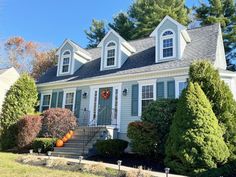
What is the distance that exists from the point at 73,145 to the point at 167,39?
25.8 feet

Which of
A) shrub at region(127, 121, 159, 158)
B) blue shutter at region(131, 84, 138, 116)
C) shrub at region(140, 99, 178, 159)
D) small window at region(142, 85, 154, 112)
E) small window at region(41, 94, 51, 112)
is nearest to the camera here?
shrub at region(127, 121, 159, 158)

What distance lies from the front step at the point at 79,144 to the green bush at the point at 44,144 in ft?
1.23

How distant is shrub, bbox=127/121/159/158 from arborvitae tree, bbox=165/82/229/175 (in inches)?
51.7

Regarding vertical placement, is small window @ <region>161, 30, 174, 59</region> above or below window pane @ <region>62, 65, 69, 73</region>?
above

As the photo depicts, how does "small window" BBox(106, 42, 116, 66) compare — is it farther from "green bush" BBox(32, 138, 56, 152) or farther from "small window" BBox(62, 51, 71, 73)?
"green bush" BBox(32, 138, 56, 152)

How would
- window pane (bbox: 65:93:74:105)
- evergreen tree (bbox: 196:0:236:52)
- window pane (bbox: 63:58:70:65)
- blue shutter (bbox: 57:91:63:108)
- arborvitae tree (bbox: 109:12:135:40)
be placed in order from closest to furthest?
window pane (bbox: 65:93:74:105), blue shutter (bbox: 57:91:63:108), window pane (bbox: 63:58:70:65), evergreen tree (bbox: 196:0:236:52), arborvitae tree (bbox: 109:12:135:40)

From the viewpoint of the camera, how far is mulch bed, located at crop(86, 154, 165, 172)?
895 cm

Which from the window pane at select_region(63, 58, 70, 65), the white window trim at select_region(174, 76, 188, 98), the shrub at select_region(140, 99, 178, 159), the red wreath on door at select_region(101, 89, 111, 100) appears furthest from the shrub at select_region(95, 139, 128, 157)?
the window pane at select_region(63, 58, 70, 65)

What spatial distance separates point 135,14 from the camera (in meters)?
28.6

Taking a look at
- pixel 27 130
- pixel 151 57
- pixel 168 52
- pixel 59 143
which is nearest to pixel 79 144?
pixel 59 143

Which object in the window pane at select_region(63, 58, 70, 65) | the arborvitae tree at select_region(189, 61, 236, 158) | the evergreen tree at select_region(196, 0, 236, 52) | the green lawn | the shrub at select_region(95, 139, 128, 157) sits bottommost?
the green lawn

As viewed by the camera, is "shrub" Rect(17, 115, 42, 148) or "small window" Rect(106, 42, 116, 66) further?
"small window" Rect(106, 42, 116, 66)

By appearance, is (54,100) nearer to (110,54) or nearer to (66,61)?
(66,61)

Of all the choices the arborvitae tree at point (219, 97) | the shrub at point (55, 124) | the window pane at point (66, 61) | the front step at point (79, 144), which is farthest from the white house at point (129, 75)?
the arborvitae tree at point (219, 97)
